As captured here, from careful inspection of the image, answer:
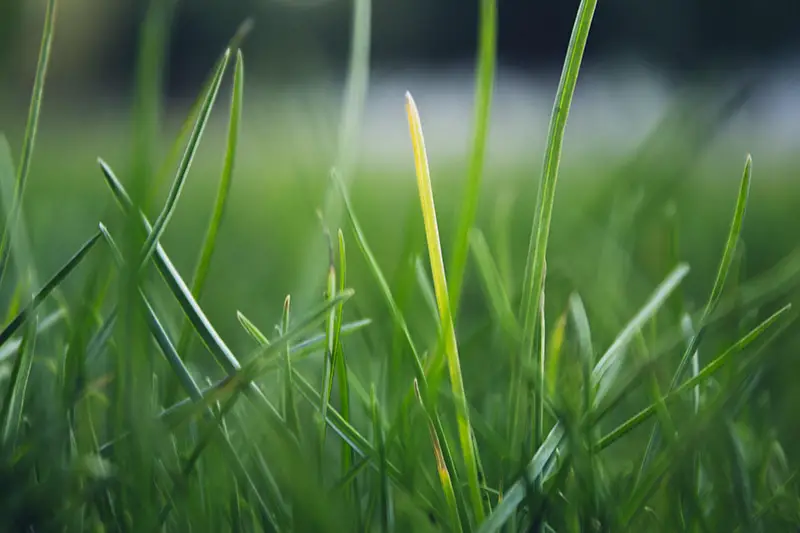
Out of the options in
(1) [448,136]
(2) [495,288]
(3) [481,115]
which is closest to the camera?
(3) [481,115]

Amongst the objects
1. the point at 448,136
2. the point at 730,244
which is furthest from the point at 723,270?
the point at 448,136

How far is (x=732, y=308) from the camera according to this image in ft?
0.63

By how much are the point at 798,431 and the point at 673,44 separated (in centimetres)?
415

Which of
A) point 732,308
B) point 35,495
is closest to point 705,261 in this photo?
point 732,308

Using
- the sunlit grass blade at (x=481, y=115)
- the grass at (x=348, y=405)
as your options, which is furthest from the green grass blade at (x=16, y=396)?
the sunlit grass blade at (x=481, y=115)

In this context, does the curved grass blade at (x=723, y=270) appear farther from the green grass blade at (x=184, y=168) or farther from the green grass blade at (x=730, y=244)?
the green grass blade at (x=184, y=168)

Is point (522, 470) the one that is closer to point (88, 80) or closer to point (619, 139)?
point (619, 139)

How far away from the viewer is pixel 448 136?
297 cm

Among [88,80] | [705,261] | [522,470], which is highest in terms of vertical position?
[522,470]

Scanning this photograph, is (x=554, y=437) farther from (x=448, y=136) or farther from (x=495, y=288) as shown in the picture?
(x=448, y=136)

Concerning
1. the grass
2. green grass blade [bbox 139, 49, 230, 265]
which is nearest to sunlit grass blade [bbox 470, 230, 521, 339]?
the grass

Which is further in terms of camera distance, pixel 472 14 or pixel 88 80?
pixel 472 14

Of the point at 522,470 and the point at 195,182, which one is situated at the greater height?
→ the point at 522,470

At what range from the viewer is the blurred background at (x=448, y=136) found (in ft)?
1.15
